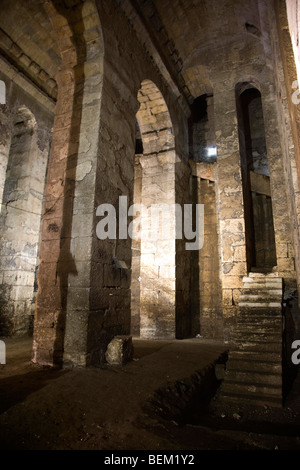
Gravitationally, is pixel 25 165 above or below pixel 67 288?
above

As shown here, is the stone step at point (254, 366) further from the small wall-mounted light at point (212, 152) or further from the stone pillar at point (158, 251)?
the small wall-mounted light at point (212, 152)

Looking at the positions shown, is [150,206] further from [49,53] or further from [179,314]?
[49,53]

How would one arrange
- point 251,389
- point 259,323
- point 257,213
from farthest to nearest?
point 257,213, point 259,323, point 251,389

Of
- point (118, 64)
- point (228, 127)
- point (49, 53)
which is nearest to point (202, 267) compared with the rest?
point (228, 127)

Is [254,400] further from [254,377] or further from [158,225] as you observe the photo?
[158,225]

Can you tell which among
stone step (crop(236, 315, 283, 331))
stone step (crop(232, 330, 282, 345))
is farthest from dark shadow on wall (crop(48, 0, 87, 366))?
stone step (crop(236, 315, 283, 331))

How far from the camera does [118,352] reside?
3.52 metres

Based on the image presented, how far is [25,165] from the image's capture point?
7.15 metres

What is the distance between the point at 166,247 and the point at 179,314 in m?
1.58

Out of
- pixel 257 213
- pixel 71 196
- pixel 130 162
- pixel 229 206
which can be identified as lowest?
pixel 71 196

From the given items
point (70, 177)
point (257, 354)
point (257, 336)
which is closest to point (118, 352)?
point (257, 354)

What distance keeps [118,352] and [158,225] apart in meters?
3.67

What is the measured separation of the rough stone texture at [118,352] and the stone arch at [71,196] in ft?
1.26

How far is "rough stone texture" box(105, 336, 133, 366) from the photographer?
3496 millimetres
